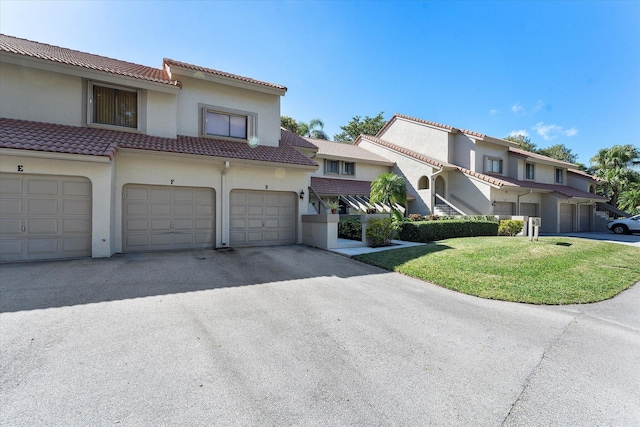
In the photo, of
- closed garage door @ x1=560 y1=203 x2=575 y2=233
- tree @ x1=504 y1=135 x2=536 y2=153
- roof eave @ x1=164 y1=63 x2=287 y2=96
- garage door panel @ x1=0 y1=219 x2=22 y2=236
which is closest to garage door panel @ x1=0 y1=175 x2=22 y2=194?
garage door panel @ x1=0 y1=219 x2=22 y2=236

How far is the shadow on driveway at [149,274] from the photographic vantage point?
5543 millimetres

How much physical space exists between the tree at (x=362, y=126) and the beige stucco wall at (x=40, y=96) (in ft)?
115

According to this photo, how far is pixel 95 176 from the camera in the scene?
874 cm

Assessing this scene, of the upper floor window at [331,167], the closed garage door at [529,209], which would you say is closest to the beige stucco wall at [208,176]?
the upper floor window at [331,167]

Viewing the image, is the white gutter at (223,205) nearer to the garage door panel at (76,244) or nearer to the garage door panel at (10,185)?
the garage door panel at (76,244)

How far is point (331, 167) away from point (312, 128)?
16682 millimetres

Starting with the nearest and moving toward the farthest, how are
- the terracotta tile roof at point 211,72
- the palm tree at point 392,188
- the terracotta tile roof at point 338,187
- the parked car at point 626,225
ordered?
the terracotta tile roof at point 211,72 < the palm tree at point 392,188 < the terracotta tile roof at point 338,187 < the parked car at point 626,225

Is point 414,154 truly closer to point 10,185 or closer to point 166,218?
point 166,218

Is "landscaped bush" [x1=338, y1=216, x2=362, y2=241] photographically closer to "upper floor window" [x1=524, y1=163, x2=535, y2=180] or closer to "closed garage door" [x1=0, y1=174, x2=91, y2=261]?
"closed garage door" [x1=0, y1=174, x2=91, y2=261]

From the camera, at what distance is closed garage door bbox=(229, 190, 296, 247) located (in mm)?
11672

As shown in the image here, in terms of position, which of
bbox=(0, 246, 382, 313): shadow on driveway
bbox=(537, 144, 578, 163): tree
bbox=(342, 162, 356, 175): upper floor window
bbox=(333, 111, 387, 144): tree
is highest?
bbox=(333, 111, 387, 144): tree

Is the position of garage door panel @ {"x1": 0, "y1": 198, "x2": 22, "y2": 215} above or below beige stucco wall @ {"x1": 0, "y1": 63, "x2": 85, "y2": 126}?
below

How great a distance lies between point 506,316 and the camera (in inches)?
203

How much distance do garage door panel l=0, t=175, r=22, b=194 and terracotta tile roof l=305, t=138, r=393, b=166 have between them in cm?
1550
